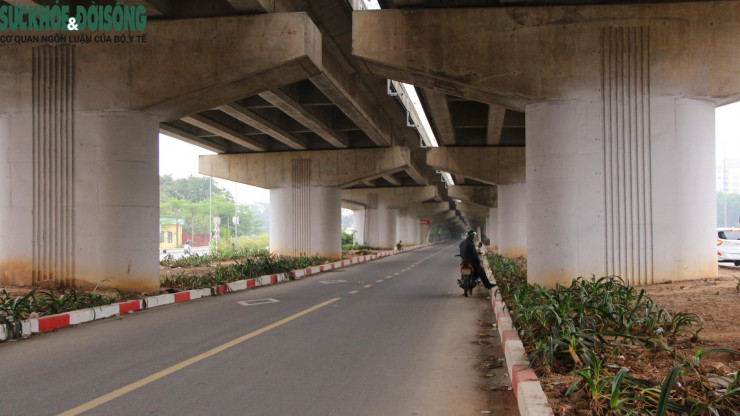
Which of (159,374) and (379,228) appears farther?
(379,228)

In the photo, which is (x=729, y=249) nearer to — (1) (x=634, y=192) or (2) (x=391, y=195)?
(1) (x=634, y=192)

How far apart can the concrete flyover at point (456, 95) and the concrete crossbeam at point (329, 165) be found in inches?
585

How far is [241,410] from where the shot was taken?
15.9ft

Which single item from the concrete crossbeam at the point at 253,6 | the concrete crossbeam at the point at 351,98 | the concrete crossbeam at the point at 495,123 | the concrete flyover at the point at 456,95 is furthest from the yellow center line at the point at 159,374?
the concrete crossbeam at the point at 495,123

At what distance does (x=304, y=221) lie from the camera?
31219 millimetres

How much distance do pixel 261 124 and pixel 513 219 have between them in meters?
14.8

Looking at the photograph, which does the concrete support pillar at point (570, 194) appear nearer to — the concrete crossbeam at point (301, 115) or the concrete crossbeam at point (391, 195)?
the concrete crossbeam at point (301, 115)

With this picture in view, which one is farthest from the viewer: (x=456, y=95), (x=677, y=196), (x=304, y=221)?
(x=304, y=221)

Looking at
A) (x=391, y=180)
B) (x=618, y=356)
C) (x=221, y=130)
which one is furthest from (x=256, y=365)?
(x=391, y=180)

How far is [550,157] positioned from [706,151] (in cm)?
313

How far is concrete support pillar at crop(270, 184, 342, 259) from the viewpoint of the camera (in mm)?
31109

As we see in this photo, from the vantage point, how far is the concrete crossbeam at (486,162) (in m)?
29.2

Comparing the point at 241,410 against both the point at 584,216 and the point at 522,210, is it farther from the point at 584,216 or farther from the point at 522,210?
the point at 522,210

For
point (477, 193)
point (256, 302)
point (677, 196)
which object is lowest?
point (256, 302)
